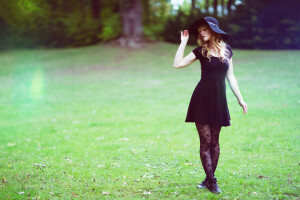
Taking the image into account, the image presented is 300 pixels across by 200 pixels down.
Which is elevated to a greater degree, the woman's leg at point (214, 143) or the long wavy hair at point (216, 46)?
the long wavy hair at point (216, 46)

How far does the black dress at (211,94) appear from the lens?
477cm

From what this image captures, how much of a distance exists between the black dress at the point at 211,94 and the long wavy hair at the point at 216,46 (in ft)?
0.14

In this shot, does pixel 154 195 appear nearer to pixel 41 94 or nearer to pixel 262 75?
pixel 41 94

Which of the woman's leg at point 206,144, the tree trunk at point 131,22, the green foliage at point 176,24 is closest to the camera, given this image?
the woman's leg at point 206,144

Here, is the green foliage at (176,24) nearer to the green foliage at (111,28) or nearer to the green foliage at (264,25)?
the green foliage at (264,25)

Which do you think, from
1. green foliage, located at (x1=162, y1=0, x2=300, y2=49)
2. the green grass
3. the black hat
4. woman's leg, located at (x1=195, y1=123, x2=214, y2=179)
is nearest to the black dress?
woman's leg, located at (x1=195, y1=123, x2=214, y2=179)

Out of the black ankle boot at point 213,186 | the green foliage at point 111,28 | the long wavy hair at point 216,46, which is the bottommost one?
the black ankle boot at point 213,186

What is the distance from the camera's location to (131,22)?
2638cm

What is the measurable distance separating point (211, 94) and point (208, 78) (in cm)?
22

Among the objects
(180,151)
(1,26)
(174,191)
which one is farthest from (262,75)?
(1,26)

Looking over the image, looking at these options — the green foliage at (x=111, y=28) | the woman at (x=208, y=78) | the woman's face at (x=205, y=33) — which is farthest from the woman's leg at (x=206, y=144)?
the green foliage at (x=111, y=28)

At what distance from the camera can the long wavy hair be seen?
4.72 meters

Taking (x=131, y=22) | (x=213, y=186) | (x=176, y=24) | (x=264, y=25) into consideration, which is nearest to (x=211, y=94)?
(x=213, y=186)

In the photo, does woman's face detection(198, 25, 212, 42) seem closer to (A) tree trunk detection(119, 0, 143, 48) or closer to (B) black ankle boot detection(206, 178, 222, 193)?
(B) black ankle boot detection(206, 178, 222, 193)
